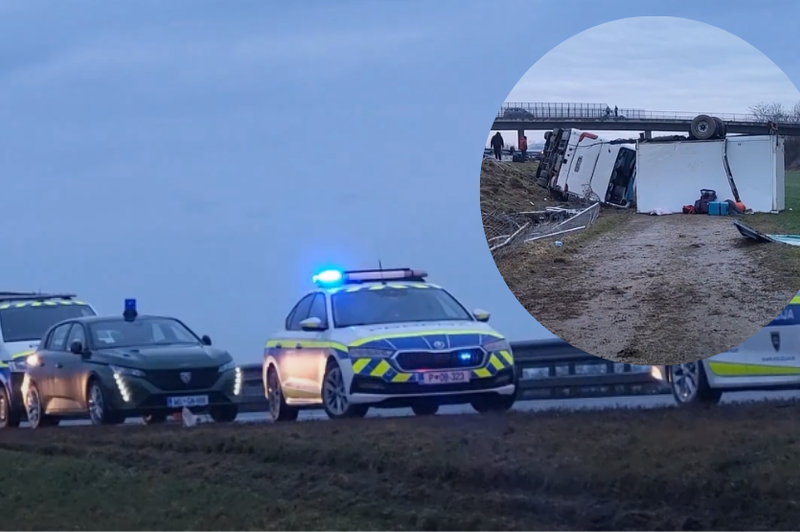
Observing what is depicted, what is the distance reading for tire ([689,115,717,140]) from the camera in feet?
14.5

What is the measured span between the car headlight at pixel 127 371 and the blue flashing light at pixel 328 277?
2.11 meters

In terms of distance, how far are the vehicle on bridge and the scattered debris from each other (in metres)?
6.09

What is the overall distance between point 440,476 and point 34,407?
5740 mm

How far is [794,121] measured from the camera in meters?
4.43

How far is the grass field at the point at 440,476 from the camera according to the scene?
6281 millimetres

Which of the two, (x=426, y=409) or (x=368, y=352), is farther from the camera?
(x=426, y=409)

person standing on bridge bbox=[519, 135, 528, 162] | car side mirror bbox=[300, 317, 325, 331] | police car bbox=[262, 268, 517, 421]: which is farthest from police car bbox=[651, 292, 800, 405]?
Answer: car side mirror bbox=[300, 317, 325, 331]

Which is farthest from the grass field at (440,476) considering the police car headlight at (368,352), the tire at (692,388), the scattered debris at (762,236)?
the scattered debris at (762,236)

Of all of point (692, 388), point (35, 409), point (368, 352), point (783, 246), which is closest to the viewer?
point (783, 246)

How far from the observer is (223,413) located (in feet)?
32.8

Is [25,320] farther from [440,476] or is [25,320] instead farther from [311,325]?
[440,476]

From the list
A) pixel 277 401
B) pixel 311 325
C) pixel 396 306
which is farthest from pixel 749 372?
pixel 277 401

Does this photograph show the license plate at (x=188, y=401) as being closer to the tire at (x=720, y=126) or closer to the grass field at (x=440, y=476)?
the grass field at (x=440, y=476)

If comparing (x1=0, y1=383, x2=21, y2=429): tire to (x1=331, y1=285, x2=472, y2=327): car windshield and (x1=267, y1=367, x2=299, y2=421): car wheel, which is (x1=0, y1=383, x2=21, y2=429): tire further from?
(x1=331, y1=285, x2=472, y2=327): car windshield
